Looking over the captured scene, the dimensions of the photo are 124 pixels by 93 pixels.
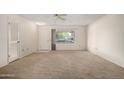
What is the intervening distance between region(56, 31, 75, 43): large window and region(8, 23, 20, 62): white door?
5.01 m

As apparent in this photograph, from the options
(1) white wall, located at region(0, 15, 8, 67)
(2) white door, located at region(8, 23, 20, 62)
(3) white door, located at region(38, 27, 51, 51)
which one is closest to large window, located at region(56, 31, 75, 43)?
(3) white door, located at region(38, 27, 51, 51)

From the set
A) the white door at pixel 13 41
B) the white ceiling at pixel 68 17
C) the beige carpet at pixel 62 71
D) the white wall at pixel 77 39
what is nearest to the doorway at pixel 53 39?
the white wall at pixel 77 39

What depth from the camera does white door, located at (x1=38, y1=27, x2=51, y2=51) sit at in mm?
10289

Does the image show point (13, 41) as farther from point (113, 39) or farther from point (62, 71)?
point (113, 39)

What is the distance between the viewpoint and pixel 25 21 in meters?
7.11

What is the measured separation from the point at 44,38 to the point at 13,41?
15.8 ft

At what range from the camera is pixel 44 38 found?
1032 cm

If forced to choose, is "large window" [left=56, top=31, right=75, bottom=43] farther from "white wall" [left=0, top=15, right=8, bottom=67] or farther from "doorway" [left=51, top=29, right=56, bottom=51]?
"white wall" [left=0, top=15, right=8, bottom=67]
